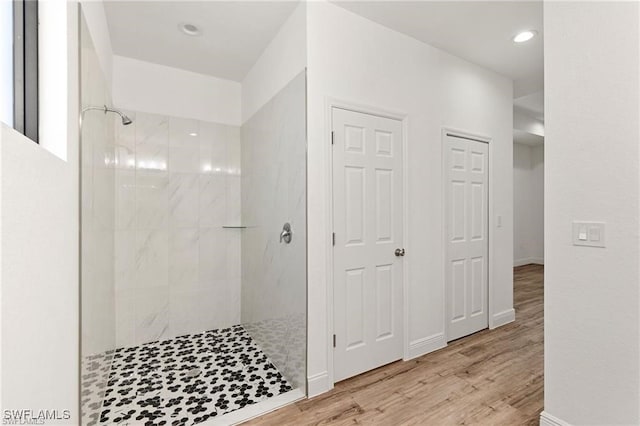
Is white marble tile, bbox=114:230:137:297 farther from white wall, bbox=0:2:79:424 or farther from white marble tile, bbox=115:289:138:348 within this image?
white wall, bbox=0:2:79:424

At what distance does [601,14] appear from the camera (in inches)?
56.9

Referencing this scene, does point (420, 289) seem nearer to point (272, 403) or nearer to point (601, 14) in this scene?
point (272, 403)

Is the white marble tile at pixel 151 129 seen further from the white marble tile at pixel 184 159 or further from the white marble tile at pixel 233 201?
the white marble tile at pixel 233 201

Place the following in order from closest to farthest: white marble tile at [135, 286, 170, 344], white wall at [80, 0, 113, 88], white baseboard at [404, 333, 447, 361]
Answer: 1. white wall at [80, 0, 113, 88]
2. white baseboard at [404, 333, 447, 361]
3. white marble tile at [135, 286, 170, 344]

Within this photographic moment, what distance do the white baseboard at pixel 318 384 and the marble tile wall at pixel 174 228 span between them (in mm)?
1687

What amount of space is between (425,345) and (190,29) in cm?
344

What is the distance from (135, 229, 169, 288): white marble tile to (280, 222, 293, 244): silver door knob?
58.5 inches

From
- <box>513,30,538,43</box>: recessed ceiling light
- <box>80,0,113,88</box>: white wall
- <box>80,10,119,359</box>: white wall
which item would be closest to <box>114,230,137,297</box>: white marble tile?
<box>80,10,119,359</box>: white wall

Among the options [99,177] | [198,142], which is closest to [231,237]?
[198,142]

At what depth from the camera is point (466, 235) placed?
9.96 feet

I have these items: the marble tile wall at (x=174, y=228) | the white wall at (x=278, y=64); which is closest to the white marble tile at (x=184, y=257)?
the marble tile wall at (x=174, y=228)

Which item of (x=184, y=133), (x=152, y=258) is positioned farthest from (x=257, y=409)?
(x=184, y=133)

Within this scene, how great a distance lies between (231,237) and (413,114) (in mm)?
2361

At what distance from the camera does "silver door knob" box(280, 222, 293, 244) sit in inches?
91.0
